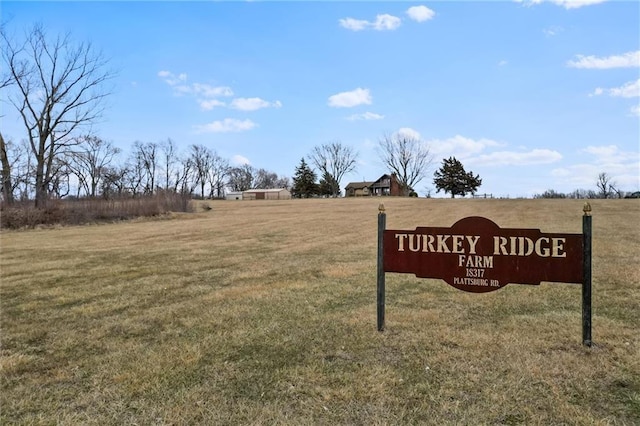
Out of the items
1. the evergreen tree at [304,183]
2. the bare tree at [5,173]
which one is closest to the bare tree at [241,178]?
the evergreen tree at [304,183]

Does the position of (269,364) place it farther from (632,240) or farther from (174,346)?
(632,240)

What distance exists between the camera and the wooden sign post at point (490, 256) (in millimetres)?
3555

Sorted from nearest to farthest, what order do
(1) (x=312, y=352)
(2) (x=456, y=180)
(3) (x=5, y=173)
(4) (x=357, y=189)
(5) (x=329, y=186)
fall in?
(1) (x=312, y=352) → (3) (x=5, y=173) → (2) (x=456, y=180) → (5) (x=329, y=186) → (4) (x=357, y=189)

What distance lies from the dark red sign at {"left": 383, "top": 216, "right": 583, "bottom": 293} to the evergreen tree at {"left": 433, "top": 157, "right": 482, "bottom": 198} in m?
66.0

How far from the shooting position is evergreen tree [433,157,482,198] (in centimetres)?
6656

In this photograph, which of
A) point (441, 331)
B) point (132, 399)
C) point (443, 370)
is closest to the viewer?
point (132, 399)

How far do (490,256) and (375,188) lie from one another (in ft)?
261

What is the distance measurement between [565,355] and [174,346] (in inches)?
134

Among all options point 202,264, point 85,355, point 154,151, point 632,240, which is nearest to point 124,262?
point 202,264

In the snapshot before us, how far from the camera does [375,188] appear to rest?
271 ft

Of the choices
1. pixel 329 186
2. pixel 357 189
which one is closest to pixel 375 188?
pixel 357 189

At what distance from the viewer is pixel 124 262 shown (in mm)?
9211

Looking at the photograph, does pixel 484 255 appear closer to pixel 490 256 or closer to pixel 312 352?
pixel 490 256

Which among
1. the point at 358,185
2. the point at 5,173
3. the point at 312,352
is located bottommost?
the point at 312,352
